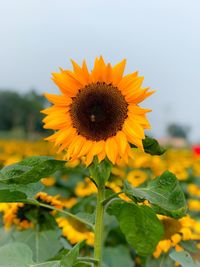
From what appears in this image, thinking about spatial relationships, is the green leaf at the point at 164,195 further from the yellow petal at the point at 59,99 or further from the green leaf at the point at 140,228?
the yellow petal at the point at 59,99

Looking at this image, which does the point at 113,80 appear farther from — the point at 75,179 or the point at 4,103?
the point at 4,103

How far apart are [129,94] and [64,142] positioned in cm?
20

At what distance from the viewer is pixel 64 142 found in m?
1.43

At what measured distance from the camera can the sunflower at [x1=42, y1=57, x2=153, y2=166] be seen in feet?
4.49

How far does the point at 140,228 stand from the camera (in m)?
1.37

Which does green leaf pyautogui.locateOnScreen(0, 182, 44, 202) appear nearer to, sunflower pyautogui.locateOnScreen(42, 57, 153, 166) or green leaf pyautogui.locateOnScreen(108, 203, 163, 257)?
sunflower pyautogui.locateOnScreen(42, 57, 153, 166)

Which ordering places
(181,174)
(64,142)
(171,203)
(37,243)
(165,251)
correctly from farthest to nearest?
(181,174) < (165,251) < (37,243) < (64,142) < (171,203)

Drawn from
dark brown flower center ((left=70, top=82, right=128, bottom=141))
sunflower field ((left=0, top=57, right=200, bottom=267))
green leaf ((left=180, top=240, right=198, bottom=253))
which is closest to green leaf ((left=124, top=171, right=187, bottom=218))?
sunflower field ((left=0, top=57, right=200, bottom=267))

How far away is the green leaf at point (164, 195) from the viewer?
127cm

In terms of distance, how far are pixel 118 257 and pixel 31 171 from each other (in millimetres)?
1098

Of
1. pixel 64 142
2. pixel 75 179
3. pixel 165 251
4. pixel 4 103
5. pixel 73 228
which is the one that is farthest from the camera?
pixel 4 103

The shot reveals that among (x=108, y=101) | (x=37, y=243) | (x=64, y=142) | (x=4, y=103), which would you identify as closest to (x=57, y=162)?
(x=64, y=142)

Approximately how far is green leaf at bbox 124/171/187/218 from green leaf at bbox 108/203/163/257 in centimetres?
4

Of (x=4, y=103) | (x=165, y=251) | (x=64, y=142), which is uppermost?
(x=4, y=103)
